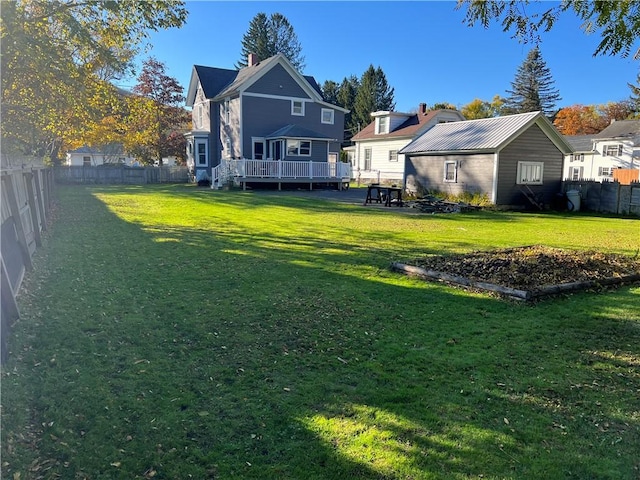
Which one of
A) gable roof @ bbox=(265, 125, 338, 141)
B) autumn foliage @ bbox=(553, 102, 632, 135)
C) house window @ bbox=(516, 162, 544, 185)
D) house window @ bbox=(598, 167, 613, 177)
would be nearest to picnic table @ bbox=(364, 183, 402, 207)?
house window @ bbox=(516, 162, 544, 185)

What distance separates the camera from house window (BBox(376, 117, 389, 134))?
119ft

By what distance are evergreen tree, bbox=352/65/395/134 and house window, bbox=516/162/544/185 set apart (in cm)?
4757

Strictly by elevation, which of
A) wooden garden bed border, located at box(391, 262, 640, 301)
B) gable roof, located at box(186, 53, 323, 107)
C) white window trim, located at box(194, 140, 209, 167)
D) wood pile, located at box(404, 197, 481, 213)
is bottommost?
wooden garden bed border, located at box(391, 262, 640, 301)

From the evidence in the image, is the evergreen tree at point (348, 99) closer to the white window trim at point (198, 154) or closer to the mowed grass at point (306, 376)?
the white window trim at point (198, 154)

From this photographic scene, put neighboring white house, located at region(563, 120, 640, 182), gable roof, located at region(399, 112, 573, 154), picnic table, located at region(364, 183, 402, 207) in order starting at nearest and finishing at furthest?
picnic table, located at region(364, 183, 402, 207), gable roof, located at region(399, 112, 573, 154), neighboring white house, located at region(563, 120, 640, 182)

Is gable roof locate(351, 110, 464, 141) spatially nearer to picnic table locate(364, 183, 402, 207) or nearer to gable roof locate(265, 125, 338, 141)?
gable roof locate(265, 125, 338, 141)

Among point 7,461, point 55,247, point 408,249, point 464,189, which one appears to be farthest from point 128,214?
point 464,189

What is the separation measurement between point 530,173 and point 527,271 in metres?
15.8

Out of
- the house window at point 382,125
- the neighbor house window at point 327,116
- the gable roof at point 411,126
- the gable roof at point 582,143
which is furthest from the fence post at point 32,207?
the gable roof at point 582,143

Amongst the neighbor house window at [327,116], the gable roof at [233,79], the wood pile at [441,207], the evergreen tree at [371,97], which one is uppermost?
the evergreen tree at [371,97]

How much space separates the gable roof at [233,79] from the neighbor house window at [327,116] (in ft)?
2.92

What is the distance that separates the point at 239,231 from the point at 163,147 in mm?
28543

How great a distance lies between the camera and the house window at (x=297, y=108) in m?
30.5

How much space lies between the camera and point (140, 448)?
2896mm
